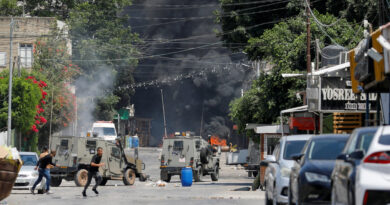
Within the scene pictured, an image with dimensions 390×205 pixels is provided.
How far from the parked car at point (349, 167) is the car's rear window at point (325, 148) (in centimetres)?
211

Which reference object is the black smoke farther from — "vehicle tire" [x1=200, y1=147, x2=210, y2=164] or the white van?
"vehicle tire" [x1=200, y1=147, x2=210, y2=164]

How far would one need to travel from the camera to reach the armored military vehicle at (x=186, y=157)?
4338 cm

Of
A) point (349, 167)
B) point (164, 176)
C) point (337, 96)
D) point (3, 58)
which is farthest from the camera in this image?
point (3, 58)

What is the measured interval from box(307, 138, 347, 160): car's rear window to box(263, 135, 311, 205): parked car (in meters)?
1.01

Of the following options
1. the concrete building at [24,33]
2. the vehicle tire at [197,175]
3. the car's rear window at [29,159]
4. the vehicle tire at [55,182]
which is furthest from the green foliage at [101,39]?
the car's rear window at [29,159]

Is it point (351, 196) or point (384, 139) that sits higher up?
point (384, 139)

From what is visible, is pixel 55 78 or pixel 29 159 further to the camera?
pixel 55 78

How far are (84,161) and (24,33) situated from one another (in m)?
35.5

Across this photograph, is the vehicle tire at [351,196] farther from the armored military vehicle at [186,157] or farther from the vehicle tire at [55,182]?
the armored military vehicle at [186,157]

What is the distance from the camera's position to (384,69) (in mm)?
17359

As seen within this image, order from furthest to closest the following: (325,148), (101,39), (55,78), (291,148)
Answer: (101,39) < (55,78) < (291,148) < (325,148)

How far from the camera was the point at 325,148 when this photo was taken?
Answer: 16.2m

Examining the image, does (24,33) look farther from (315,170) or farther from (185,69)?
(315,170)

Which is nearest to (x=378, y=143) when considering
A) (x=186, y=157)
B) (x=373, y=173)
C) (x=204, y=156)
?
(x=373, y=173)
